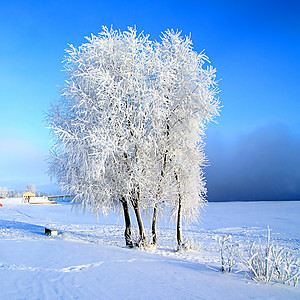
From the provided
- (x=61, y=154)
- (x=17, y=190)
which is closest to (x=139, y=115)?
(x=61, y=154)

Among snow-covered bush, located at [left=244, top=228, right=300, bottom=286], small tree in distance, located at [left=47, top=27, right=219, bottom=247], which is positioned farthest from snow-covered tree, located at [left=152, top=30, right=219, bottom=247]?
snow-covered bush, located at [left=244, top=228, right=300, bottom=286]

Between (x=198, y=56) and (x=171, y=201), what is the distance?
7.42 metres

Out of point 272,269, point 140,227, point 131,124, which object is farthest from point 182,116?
point 272,269

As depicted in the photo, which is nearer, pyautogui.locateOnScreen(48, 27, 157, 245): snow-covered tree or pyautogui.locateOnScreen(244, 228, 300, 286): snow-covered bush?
pyautogui.locateOnScreen(244, 228, 300, 286): snow-covered bush

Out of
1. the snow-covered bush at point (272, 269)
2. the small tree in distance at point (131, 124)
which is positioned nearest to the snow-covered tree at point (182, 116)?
the small tree in distance at point (131, 124)

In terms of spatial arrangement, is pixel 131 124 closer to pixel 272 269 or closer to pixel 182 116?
pixel 182 116

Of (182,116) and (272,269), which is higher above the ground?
(182,116)

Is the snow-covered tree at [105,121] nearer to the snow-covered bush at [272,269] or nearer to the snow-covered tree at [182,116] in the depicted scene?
the snow-covered tree at [182,116]

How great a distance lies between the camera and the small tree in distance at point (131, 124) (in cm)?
1159

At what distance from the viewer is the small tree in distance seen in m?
11.6

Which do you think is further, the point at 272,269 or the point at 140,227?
the point at 140,227

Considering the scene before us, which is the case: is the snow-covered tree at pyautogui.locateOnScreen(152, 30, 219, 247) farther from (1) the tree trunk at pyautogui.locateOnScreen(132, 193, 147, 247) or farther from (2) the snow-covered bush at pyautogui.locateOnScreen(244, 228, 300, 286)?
(2) the snow-covered bush at pyautogui.locateOnScreen(244, 228, 300, 286)

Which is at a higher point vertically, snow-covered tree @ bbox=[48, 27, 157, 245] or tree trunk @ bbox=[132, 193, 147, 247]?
snow-covered tree @ bbox=[48, 27, 157, 245]

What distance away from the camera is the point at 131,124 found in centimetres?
1163
